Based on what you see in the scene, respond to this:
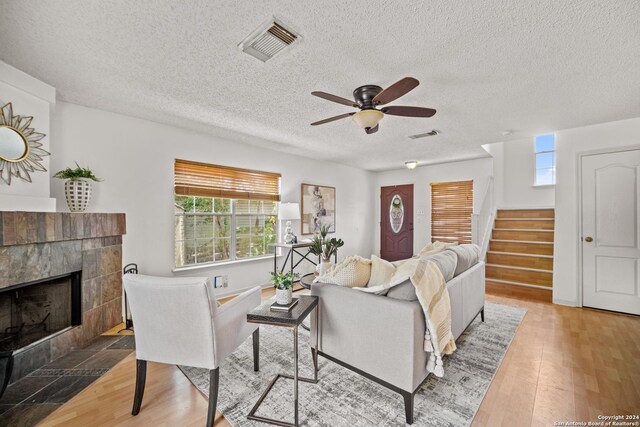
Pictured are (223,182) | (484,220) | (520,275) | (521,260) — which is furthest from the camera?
(484,220)

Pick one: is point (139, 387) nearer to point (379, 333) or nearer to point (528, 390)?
point (379, 333)

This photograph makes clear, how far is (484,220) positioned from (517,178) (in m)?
1.62

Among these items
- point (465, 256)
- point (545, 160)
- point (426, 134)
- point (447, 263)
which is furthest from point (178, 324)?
point (545, 160)

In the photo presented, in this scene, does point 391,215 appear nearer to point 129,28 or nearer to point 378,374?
point 378,374

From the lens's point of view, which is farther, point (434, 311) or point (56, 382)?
point (56, 382)

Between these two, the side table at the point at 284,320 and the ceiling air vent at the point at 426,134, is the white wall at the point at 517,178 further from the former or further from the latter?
the side table at the point at 284,320

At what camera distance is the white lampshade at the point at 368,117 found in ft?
7.73

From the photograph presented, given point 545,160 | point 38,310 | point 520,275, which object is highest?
point 545,160

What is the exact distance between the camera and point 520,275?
14.4 feet

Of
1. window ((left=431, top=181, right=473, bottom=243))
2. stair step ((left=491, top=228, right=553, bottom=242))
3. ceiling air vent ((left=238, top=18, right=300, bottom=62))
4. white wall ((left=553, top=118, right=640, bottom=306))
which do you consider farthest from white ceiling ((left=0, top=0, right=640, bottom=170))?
window ((left=431, top=181, right=473, bottom=243))

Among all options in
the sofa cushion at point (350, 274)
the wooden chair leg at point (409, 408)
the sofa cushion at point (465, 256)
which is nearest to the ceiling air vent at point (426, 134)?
the sofa cushion at point (465, 256)

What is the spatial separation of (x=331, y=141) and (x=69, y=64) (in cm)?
301

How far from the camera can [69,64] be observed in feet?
7.07

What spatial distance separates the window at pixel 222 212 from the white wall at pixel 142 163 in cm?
15
